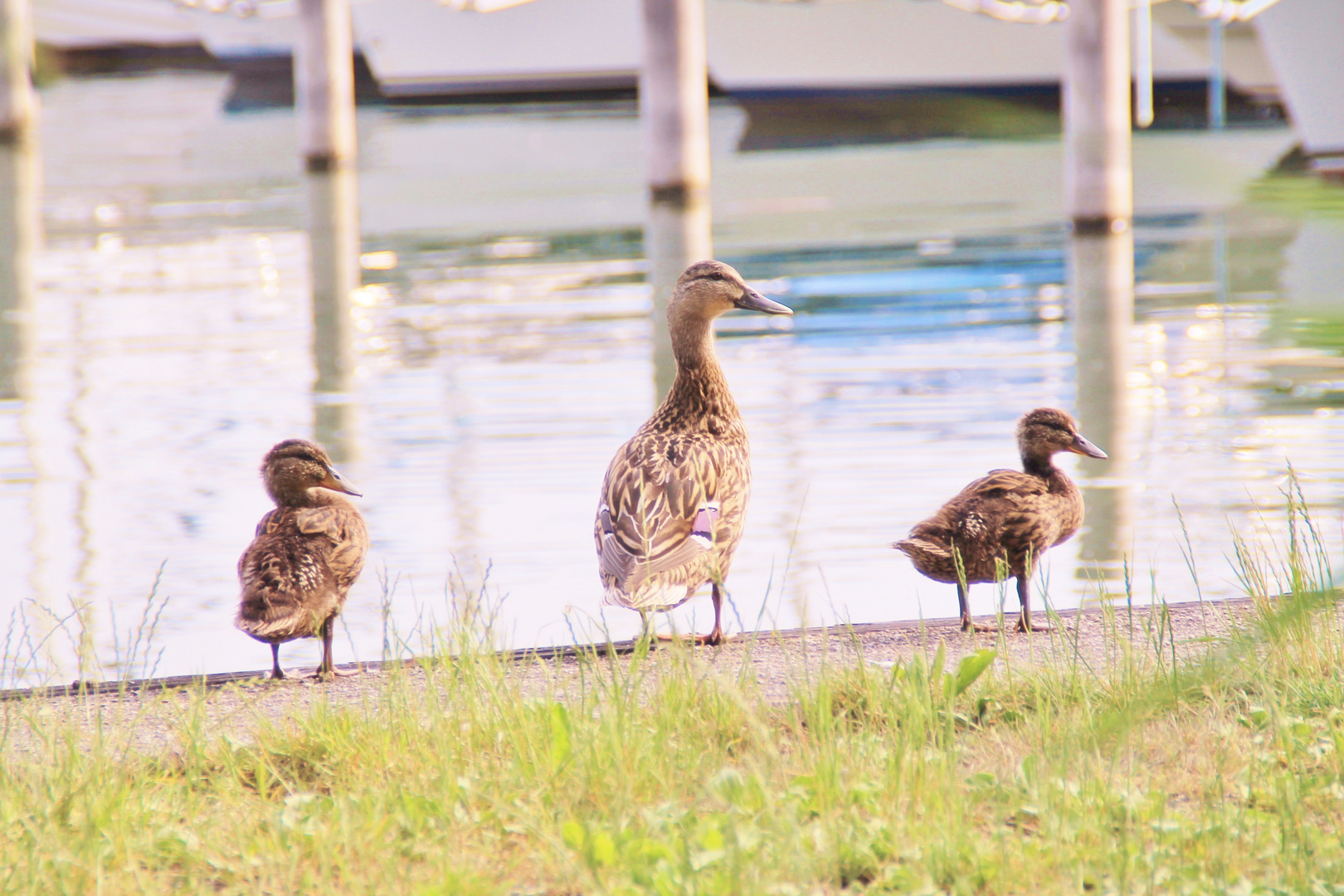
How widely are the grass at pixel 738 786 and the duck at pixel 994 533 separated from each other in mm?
692

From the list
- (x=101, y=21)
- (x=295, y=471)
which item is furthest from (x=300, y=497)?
(x=101, y=21)

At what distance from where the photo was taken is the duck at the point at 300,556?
4875 mm

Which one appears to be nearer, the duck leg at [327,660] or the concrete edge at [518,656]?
the concrete edge at [518,656]

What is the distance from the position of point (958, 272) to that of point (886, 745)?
1210 cm

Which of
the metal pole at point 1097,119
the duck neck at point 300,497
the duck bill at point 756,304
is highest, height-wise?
the metal pole at point 1097,119

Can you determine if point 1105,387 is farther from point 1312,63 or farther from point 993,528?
point 1312,63

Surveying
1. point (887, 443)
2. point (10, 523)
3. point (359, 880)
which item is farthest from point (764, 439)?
point (359, 880)

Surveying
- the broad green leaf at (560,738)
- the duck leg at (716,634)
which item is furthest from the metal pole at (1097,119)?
the broad green leaf at (560,738)

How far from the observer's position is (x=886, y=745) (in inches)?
154

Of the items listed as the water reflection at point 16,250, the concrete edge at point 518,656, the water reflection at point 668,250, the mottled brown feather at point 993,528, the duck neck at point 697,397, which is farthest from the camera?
the water reflection at point 16,250

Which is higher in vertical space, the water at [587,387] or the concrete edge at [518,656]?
the water at [587,387]

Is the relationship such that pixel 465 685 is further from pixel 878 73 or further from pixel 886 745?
pixel 878 73

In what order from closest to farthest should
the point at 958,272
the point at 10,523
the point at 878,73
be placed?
the point at 10,523 → the point at 958,272 → the point at 878,73

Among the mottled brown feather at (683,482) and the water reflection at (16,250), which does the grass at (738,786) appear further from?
the water reflection at (16,250)
